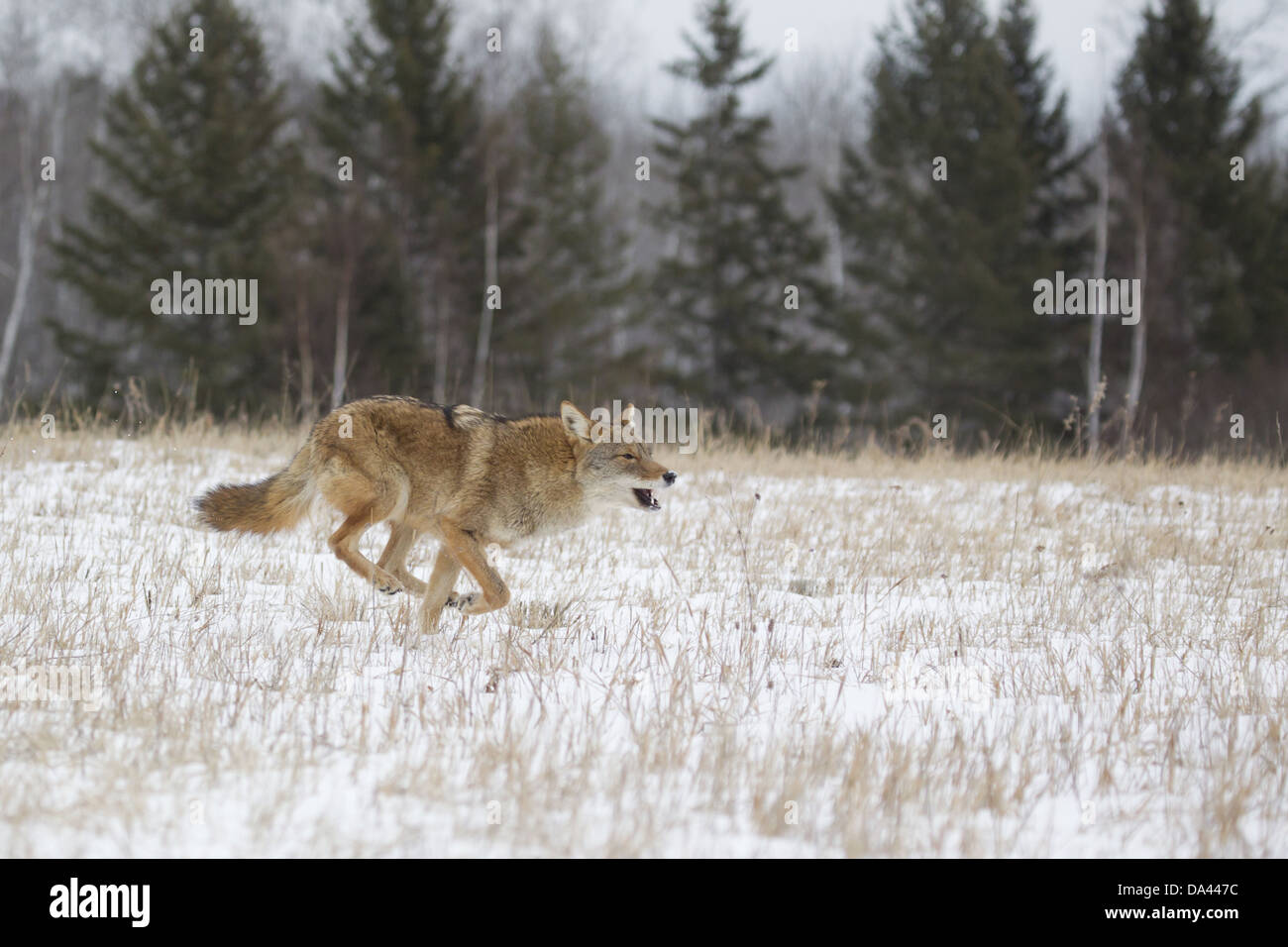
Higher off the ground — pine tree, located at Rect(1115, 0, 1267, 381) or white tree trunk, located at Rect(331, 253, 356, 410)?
pine tree, located at Rect(1115, 0, 1267, 381)

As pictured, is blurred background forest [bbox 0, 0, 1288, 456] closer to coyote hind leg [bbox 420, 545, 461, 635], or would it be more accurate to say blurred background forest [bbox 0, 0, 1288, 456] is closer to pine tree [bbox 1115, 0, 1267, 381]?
pine tree [bbox 1115, 0, 1267, 381]

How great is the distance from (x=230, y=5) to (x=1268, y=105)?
30.3m

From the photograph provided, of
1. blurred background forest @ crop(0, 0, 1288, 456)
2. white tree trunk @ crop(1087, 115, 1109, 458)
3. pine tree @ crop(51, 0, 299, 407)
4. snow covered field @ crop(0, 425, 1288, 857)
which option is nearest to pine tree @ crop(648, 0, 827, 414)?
blurred background forest @ crop(0, 0, 1288, 456)

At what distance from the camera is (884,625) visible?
6.02 m

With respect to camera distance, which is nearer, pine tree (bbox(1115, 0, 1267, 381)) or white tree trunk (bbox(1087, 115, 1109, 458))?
white tree trunk (bbox(1087, 115, 1109, 458))

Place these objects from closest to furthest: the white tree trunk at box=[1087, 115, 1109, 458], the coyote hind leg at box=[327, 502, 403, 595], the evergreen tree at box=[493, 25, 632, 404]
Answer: the coyote hind leg at box=[327, 502, 403, 595], the white tree trunk at box=[1087, 115, 1109, 458], the evergreen tree at box=[493, 25, 632, 404]

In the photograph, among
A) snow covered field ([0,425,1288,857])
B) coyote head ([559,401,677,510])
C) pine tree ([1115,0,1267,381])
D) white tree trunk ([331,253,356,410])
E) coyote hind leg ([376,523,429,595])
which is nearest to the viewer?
snow covered field ([0,425,1288,857])

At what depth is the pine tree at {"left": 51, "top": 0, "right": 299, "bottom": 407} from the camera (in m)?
27.8

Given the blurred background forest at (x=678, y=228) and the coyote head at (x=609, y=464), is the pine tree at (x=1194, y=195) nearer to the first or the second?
the blurred background forest at (x=678, y=228)

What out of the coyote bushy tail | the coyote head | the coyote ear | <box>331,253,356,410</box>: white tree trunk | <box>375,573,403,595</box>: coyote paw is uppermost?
<box>331,253,356,410</box>: white tree trunk

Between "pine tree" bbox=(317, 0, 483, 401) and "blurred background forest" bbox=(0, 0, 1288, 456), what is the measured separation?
0.10 metres

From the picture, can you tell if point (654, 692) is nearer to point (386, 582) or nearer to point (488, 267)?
point (386, 582)
